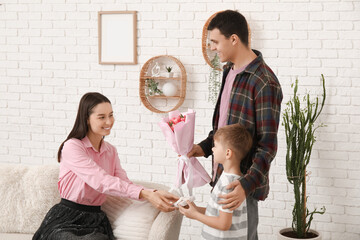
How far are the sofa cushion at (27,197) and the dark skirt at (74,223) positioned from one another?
215 mm

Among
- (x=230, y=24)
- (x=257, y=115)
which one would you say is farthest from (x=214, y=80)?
(x=257, y=115)

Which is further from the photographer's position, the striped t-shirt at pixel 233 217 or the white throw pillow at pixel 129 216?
the white throw pillow at pixel 129 216

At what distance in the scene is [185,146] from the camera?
2.68 meters

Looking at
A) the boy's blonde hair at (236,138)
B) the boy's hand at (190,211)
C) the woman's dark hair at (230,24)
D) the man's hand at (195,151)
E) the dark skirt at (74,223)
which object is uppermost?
the woman's dark hair at (230,24)

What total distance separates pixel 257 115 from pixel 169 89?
2.14m

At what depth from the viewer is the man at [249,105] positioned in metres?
2.36

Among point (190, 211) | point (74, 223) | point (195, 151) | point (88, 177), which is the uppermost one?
point (195, 151)

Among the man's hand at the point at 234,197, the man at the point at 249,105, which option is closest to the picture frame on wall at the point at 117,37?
the man at the point at 249,105

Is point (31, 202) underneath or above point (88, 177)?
underneath

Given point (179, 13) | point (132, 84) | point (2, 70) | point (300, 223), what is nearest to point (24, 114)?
point (2, 70)

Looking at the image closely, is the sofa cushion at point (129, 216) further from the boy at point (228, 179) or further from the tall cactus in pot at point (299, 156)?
the tall cactus in pot at point (299, 156)

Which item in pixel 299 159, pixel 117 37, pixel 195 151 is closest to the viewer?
pixel 195 151

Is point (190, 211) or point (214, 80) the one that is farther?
point (214, 80)

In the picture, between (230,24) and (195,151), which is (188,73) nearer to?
(195,151)
